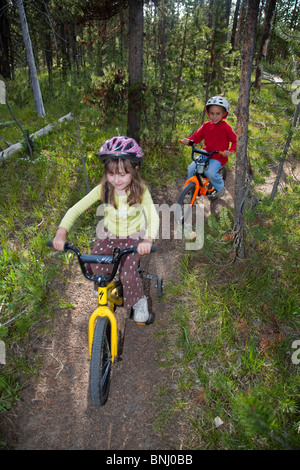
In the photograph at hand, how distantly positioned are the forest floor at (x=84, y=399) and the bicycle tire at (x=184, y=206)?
192cm

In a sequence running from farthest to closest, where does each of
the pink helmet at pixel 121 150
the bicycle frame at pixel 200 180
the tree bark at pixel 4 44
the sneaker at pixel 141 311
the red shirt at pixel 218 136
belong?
the tree bark at pixel 4 44, the red shirt at pixel 218 136, the bicycle frame at pixel 200 180, the sneaker at pixel 141 311, the pink helmet at pixel 121 150

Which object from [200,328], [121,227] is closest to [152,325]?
[200,328]

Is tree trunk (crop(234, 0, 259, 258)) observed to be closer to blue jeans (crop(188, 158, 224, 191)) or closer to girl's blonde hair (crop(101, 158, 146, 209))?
blue jeans (crop(188, 158, 224, 191))

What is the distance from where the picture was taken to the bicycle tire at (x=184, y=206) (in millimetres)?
4875

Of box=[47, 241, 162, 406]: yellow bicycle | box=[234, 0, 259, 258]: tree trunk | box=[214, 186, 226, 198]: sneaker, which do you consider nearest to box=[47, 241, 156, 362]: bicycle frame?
box=[47, 241, 162, 406]: yellow bicycle

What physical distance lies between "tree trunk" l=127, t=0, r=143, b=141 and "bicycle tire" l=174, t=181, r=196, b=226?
2.38 m

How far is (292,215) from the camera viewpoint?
4.94 metres

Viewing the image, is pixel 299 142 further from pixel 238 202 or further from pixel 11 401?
pixel 11 401

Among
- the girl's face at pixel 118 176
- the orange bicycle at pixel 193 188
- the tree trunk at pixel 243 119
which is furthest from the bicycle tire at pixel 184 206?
the girl's face at pixel 118 176

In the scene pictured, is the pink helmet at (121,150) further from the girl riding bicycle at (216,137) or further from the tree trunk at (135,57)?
the tree trunk at (135,57)

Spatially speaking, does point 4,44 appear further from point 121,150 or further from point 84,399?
point 84,399

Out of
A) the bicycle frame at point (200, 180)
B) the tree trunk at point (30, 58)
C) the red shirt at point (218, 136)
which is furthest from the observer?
the tree trunk at point (30, 58)

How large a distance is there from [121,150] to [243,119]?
1.75 meters

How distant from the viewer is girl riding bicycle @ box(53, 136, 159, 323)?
276cm
